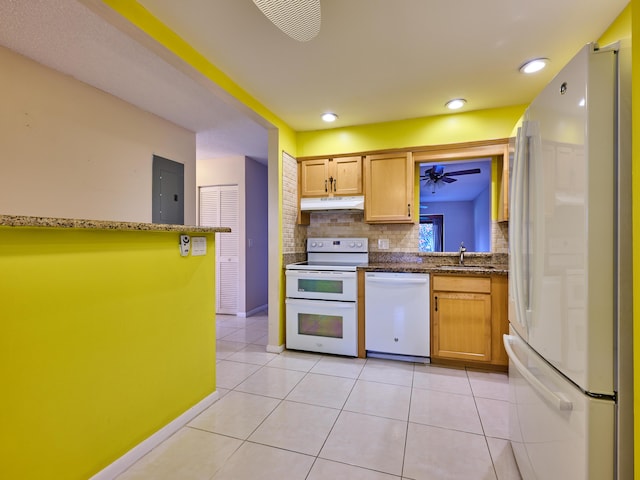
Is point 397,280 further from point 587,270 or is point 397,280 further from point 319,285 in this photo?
point 587,270

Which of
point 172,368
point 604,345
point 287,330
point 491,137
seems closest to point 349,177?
point 491,137

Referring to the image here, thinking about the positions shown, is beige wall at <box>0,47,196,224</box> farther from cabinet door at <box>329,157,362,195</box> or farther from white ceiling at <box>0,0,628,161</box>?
cabinet door at <box>329,157,362,195</box>

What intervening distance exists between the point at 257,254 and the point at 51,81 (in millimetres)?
3221

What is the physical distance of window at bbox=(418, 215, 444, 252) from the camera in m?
3.43

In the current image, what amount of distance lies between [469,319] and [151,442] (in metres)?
2.55

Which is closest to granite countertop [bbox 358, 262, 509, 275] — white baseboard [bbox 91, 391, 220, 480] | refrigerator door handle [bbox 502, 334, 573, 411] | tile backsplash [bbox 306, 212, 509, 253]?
tile backsplash [bbox 306, 212, 509, 253]

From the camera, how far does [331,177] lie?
3.43 metres

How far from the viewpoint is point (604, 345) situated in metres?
0.90

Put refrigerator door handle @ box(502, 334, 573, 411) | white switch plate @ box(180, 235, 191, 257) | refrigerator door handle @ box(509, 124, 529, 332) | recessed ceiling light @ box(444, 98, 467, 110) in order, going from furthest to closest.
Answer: recessed ceiling light @ box(444, 98, 467, 110)
white switch plate @ box(180, 235, 191, 257)
refrigerator door handle @ box(509, 124, 529, 332)
refrigerator door handle @ box(502, 334, 573, 411)

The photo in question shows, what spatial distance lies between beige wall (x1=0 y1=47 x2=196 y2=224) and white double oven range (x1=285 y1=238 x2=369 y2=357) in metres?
1.83

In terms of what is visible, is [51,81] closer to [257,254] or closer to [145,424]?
[145,424]

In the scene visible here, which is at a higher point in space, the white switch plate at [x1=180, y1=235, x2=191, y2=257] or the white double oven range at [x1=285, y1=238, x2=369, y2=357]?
the white switch plate at [x1=180, y1=235, x2=191, y2=257]

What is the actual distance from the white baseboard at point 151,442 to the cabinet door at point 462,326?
202cm

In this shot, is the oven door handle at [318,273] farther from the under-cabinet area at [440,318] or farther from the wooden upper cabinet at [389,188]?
the wooden upper cabinet at [389,188]
